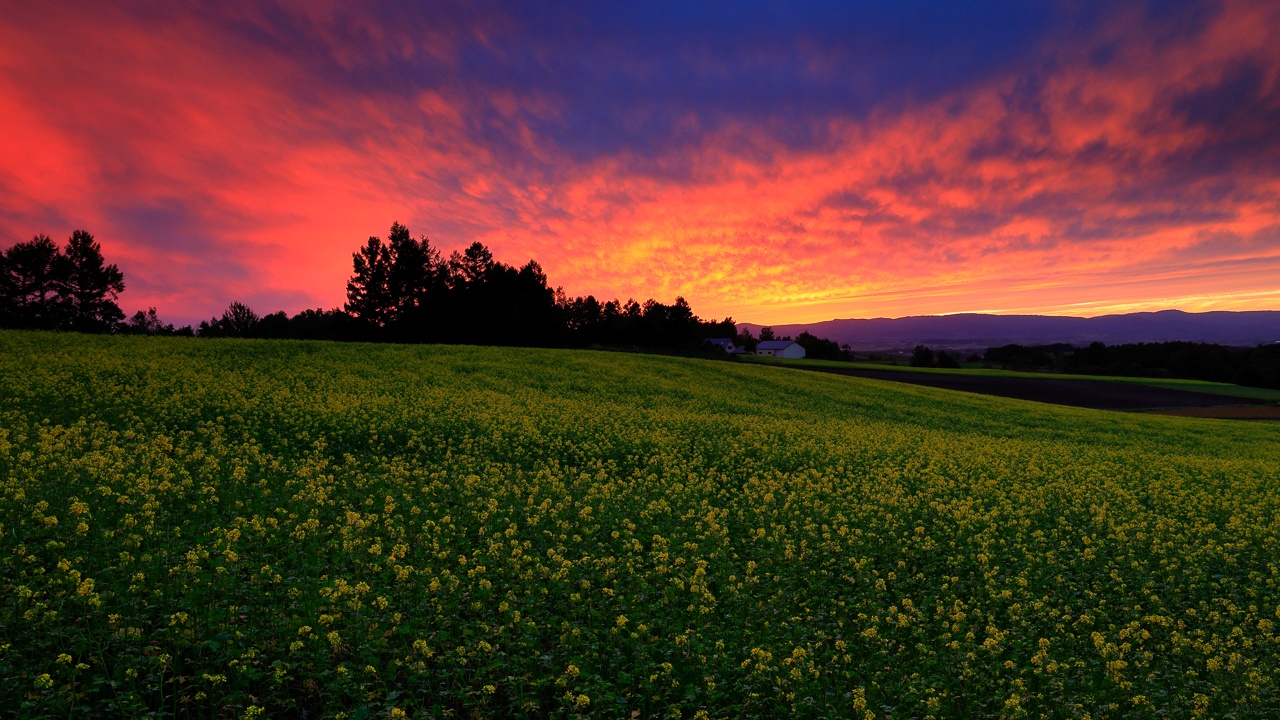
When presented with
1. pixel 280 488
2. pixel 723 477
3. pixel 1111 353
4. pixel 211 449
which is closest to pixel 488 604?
pixel 280 488

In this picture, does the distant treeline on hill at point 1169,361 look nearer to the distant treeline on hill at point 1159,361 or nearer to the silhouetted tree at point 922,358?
the distant treeline on hill at point 1159,361

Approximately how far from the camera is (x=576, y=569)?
931 cm

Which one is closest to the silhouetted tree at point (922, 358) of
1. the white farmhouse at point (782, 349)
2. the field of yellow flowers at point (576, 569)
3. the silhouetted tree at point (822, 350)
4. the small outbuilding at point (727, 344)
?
the silhouetted tree at point (822, 350)

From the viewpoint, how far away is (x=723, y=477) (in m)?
16.2

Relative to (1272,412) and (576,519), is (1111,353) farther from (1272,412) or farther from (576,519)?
(576,519)

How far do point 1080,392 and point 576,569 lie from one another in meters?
71.5

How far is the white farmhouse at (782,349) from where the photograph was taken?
5896 inches

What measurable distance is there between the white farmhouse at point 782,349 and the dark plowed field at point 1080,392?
72.6 m

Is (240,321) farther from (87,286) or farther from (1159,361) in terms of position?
(1159,361)

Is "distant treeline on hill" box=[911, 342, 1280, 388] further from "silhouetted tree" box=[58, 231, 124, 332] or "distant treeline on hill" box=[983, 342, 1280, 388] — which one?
"silhouetted tree" box=[58, 231, 124, 332]

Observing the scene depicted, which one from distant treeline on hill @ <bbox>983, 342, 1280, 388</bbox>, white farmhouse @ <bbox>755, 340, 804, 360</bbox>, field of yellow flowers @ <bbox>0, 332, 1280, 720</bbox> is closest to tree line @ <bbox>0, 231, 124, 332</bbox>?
field of yellow flowers @ <bbox>0, 332, 1280, 720</bbox>

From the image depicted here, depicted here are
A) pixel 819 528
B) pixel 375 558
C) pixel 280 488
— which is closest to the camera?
pixel 375 558

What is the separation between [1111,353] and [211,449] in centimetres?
13889

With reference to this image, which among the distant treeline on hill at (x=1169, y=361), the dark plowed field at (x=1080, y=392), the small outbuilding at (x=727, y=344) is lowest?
the dark plowed field at (x=1080, y=392)
